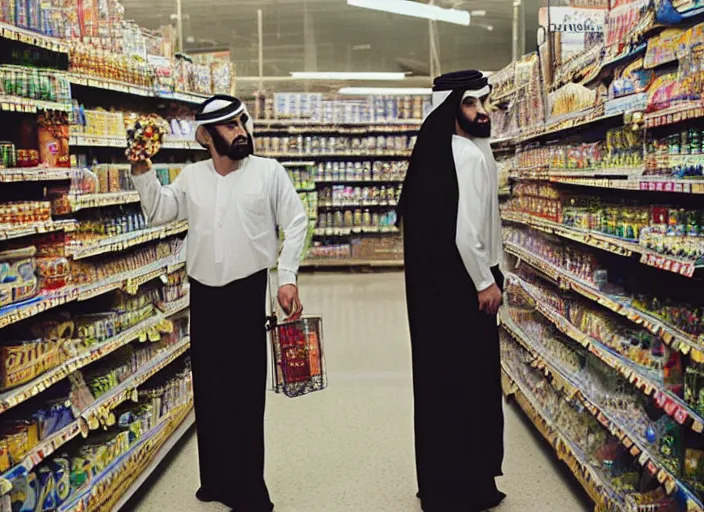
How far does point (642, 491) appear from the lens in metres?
2.81

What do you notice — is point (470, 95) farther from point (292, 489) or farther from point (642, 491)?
point (292, 489)

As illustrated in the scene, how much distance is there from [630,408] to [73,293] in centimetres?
220

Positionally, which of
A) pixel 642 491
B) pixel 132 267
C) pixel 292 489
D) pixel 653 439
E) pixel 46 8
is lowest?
pixel 292 489

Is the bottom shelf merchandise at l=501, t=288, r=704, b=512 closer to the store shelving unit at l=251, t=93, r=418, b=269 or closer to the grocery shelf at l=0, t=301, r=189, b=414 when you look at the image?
the grocery shelf at l=0, t=301, r=189, b=414

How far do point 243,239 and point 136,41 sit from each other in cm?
148

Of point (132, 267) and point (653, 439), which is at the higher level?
point (132, 267)

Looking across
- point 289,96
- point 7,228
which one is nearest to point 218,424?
point 7,228

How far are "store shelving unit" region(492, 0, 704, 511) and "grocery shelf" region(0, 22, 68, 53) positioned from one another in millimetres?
2114

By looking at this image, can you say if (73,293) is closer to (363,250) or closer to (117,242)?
(117,242)

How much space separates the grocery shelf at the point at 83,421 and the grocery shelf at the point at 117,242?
601 millimetres

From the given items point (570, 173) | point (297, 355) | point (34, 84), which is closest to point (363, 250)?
point (570, 173)

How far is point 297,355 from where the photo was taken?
318 cm

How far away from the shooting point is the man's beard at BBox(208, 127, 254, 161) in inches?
126

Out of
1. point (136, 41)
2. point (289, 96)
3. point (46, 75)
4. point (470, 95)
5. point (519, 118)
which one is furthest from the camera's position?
point (289, 96)
